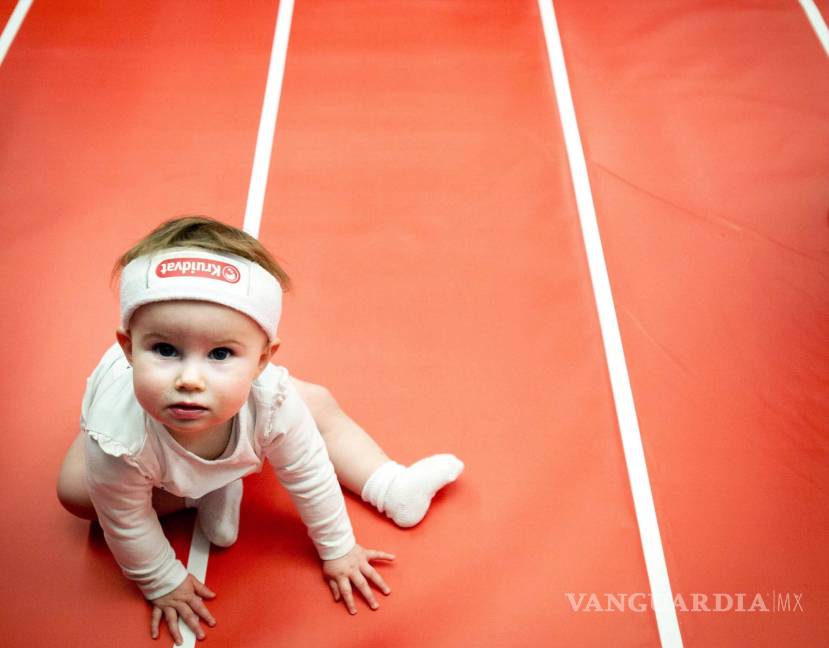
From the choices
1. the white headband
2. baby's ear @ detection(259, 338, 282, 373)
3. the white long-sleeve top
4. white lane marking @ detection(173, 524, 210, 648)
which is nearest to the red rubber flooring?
white lane marking @ detection(173, 524, 210, 648)

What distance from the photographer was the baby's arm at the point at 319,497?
1.54 meters

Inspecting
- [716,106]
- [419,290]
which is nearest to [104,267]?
[419,290]

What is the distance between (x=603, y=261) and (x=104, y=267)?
1.34 metres

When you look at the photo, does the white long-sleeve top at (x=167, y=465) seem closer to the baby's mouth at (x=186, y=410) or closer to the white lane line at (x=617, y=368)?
the baby's mouth at (x=186, y=410)

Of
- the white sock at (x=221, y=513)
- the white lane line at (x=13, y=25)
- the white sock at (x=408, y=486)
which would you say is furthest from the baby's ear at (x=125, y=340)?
the white lane line at (x=13, y=25)

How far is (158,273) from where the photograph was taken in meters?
1.26

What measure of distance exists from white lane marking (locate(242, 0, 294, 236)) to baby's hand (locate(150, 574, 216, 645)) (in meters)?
0.96

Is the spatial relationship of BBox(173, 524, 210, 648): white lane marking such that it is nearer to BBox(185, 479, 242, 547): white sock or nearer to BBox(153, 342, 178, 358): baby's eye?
BBox(185, 479, 242, 547): white sock

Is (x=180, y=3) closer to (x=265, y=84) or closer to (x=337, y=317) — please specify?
(x=265, y=84)

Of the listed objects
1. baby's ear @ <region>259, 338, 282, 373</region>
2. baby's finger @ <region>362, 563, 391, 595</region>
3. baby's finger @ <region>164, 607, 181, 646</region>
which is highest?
baby's ear @ <region>259, 338, 282, 373</region>

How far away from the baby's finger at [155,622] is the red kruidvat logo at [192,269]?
74 cm

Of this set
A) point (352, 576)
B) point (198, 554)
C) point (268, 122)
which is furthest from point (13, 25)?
point (352, 576)

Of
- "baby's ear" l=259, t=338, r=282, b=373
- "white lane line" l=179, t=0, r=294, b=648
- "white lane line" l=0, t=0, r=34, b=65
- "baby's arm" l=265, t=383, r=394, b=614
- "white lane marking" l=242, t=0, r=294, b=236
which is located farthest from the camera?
"white lane line" l=0, t=0, r=34, b=65

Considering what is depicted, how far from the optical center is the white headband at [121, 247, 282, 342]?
1.25m
